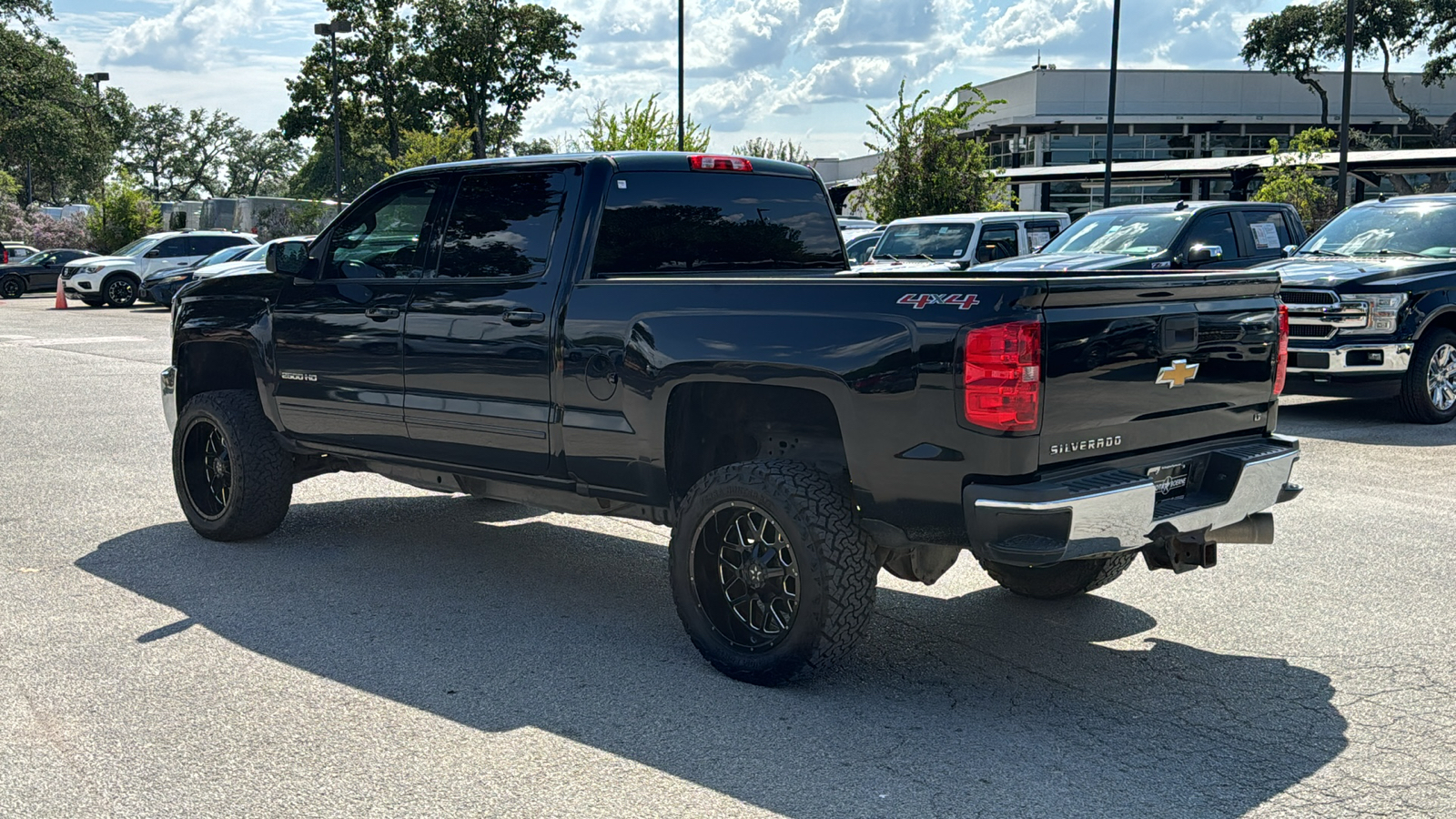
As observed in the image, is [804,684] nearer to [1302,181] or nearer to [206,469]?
[206,469]

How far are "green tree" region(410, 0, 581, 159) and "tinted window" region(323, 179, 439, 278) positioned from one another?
62.0 metres

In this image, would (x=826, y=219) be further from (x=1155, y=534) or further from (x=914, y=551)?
(x=1155, y=534)

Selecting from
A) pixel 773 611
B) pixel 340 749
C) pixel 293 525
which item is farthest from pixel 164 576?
pixel 773 611

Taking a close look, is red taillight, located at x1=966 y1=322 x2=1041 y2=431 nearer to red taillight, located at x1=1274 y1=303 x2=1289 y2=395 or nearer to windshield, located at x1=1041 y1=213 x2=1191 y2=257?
red taillight, located at x1=1274 y1=303 x2=1289 y2=395

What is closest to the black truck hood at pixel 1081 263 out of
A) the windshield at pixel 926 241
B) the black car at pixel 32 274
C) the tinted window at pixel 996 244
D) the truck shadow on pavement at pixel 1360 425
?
the truck shadow on pavement at pixel 1360 425

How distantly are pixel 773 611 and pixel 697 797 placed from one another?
1.18 meters

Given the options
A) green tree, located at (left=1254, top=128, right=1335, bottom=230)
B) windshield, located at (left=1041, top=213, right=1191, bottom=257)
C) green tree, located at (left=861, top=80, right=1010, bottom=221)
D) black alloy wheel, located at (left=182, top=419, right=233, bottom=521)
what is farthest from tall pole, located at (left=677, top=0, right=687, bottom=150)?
black alloy wheel, located at (left=182, top=419, right=233, bottom=521)

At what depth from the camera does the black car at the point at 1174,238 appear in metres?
13.3

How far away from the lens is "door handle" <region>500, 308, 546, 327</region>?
19.3 feet

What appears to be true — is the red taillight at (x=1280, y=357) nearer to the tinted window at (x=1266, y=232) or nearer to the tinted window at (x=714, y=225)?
the tinted window at (x=714, y=225)

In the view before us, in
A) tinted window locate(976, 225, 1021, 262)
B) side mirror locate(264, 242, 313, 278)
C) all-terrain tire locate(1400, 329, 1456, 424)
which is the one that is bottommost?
all-terrain tire locate(1400, 329, 1456, 424)

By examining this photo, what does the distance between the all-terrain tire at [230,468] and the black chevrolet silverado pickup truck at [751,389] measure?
0.08ft

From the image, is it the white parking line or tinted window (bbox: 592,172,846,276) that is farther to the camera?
the white parking line

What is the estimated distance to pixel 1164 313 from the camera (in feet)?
16.4
